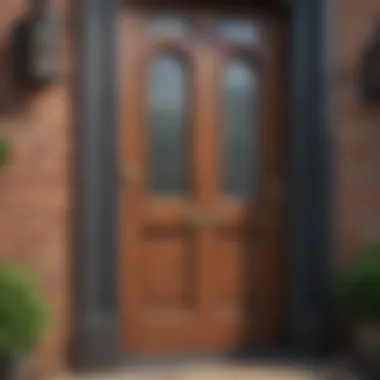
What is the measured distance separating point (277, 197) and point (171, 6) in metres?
1.16

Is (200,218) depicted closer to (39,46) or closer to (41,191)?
(41,191)

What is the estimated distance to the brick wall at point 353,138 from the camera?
13.6 feet

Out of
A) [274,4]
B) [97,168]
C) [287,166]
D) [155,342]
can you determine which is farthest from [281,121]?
[155,342]

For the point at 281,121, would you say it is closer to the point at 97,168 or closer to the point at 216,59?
the point at 216,59

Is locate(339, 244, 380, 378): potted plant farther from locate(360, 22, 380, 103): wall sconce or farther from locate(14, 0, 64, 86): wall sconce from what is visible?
locate(14, 0, 64, 86): wall sconce

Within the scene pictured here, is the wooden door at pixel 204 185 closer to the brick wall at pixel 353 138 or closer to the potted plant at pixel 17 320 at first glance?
the brick wall at pixel 353 138

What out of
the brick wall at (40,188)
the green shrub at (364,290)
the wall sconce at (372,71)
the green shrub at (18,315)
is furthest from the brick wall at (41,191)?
the wall sconce at (372,71)

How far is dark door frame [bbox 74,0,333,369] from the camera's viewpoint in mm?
4004

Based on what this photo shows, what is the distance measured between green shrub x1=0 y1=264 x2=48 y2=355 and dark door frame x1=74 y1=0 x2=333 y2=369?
0.47 metres

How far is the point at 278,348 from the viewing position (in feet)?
14.0

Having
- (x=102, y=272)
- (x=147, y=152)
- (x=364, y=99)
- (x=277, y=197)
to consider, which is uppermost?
(x=364, y=99)

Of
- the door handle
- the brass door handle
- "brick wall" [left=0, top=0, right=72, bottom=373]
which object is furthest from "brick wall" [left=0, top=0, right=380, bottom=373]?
the brass door handle

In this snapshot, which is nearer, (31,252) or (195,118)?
(31,252)

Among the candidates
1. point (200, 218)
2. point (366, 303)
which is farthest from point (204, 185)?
point (366, 303)
